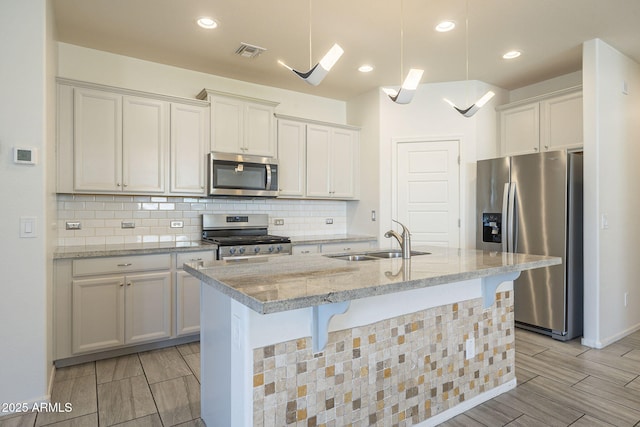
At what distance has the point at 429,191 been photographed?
4.39 meters

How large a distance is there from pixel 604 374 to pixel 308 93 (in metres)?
3.95

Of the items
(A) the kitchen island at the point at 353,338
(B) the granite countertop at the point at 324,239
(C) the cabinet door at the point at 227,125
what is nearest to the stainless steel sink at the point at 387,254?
(A) the kitchen island at the point at 353,338

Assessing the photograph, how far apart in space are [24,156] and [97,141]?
3.37 ft

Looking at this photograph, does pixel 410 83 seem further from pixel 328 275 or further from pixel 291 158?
pixel 291 158

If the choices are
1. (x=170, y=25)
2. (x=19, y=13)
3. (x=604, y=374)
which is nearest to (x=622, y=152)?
(x=604, y=374)

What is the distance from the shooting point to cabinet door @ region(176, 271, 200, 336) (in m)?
3.25

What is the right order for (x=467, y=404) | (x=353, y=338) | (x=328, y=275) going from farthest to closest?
1. (x=467, y=404)
2. (x=353, y=338)
3. (x=328, y=275)

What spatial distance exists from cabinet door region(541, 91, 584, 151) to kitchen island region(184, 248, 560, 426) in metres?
2.14

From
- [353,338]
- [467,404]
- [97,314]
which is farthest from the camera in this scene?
[97,314]

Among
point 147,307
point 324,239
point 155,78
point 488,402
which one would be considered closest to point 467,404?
point 488,402

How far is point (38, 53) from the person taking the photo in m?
2.23

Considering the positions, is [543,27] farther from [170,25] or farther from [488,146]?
[170,25]

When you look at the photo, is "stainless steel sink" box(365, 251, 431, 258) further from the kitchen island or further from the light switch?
the light switch

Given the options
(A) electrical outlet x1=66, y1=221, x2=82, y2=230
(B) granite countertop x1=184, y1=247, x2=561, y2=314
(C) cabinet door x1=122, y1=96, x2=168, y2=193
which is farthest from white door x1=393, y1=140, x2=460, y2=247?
(A) electrical outlet x1=66, y1=221, x2=82, y2=230
